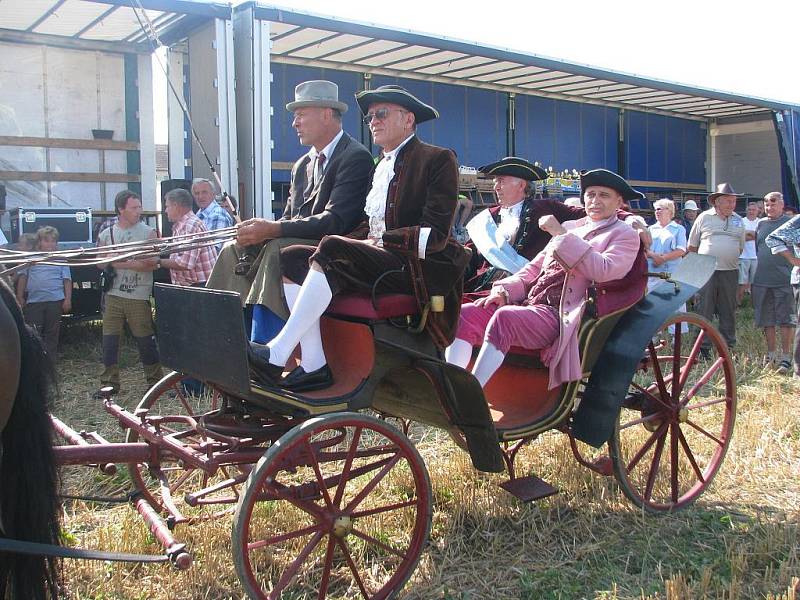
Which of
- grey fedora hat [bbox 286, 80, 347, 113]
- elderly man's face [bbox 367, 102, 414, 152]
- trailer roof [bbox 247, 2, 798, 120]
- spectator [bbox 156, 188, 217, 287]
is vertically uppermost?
trailer roof [bbox 247, 2, 798, 120]

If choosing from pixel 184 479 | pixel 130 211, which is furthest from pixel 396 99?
pixel 130 211

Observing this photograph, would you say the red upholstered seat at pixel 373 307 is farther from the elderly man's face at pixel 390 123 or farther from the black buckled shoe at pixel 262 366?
the elderly man's face at pixel 390 123

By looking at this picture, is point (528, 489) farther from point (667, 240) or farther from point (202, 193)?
point (667, 240)

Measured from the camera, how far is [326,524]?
114 inches

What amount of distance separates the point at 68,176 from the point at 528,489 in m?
6.76

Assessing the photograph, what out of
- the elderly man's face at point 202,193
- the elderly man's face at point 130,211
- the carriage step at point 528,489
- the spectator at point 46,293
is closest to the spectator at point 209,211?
the elderly man's face at point 202,193

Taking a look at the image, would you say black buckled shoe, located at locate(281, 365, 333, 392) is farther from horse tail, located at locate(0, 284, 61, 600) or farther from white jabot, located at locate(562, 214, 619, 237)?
white jabot, located at locate(562, 214, 619, 237)

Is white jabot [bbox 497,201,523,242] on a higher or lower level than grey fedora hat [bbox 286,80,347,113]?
lower

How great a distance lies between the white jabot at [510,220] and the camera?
4504mm

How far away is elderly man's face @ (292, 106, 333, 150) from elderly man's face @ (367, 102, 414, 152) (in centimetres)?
26

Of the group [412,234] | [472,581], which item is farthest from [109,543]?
[412,234]

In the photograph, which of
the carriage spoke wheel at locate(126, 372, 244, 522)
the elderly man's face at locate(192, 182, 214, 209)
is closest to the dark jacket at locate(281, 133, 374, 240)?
the carriage spoke wheel at locate(126, 372, 244, 522)

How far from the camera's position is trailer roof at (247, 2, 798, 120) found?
8688mm

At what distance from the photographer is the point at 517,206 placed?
4555mm
